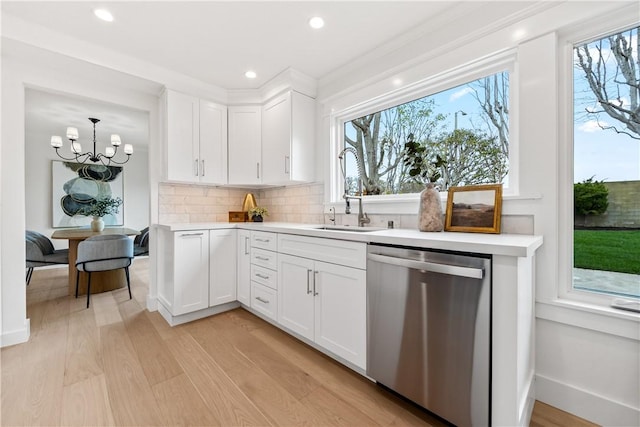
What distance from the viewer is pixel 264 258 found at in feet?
8.12

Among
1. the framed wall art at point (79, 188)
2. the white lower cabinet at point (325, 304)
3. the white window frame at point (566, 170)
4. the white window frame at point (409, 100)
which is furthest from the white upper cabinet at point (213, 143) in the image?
the framed wall art at point (79, 188)

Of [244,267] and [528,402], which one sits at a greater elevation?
[244,267]

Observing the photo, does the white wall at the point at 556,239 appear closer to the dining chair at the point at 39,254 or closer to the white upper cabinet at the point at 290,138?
the white upper cabinet at the point at 290,138

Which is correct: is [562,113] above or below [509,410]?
above

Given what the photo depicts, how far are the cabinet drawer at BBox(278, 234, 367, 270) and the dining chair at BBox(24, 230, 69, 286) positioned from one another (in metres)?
3.43

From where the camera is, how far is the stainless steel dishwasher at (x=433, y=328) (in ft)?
3.88

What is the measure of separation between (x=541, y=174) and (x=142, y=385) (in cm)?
267

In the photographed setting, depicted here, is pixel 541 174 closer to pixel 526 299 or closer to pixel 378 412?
pixel 526 299

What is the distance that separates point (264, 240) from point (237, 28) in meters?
1.71

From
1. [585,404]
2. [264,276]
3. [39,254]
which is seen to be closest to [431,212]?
[585,404]

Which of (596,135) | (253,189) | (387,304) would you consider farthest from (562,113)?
(253,189)

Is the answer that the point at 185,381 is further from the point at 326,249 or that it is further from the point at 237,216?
the point at 237,216

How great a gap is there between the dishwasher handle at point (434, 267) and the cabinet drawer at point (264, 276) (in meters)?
1.11

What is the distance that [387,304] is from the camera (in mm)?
1511
